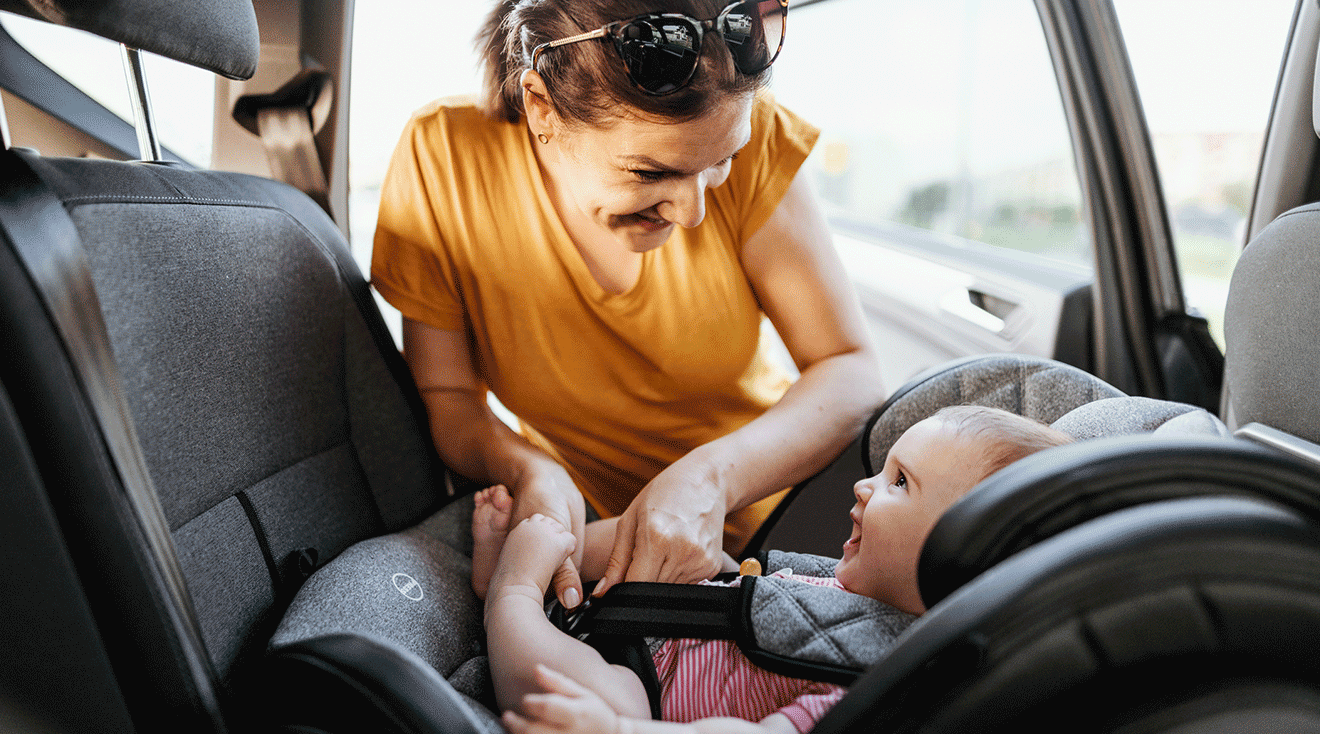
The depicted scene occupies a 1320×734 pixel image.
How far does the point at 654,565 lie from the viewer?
0.96m

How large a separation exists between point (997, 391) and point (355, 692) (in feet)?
3.02

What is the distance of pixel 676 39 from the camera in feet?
2.89

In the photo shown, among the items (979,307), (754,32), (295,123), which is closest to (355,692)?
(754,32)

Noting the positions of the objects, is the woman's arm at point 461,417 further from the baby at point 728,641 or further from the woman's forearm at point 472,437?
the baby at point 728,641

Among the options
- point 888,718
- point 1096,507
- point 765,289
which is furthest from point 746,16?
point 888,718

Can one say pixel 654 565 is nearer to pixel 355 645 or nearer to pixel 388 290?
pixel 355 645

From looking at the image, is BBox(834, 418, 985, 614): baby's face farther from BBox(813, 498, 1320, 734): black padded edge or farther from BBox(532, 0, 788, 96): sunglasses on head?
BBox(532, 0, 788, 96): sunglasses on head

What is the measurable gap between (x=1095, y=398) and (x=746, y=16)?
0.70 metres

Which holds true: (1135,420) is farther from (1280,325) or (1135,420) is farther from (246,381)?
(246,381)

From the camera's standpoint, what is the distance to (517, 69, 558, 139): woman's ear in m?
1.00

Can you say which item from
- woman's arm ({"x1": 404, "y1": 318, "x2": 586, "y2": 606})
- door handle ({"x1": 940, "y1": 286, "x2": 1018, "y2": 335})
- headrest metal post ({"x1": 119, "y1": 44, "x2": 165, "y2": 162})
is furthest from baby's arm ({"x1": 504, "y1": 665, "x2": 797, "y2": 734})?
door handle ({"x1": 940, "y1": 286, "x2": 1018, "y2": 335})

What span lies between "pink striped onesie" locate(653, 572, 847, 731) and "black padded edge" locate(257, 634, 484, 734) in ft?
0.84

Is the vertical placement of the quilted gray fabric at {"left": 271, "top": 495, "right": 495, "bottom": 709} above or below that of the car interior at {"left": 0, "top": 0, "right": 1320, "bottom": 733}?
below

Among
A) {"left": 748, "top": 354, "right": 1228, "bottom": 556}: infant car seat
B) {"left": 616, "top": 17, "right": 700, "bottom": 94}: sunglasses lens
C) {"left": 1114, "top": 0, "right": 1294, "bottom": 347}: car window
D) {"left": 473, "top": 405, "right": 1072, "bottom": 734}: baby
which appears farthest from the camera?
{"left": 1114, "top": 0, "right": 1294, "bottom": 347}: car window
